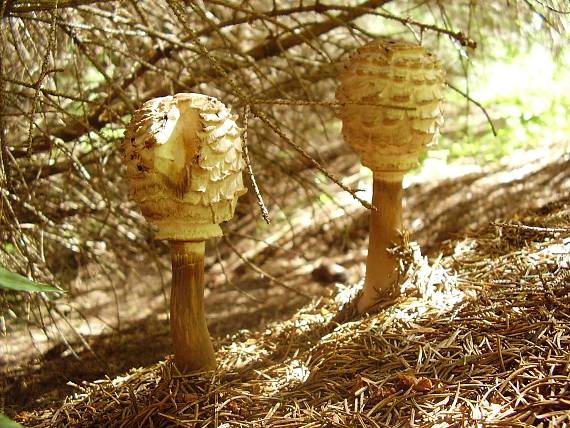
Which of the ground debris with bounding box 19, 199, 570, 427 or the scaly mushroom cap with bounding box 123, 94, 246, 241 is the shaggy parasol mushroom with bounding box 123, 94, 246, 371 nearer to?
the scaly mushroom cap with bounding box 123, 94, 246, 241

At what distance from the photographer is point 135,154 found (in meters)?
2.09

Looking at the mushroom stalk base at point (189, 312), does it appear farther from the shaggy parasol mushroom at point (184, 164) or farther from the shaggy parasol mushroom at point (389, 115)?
the shaggy parasol mushroom at point (389, 115)

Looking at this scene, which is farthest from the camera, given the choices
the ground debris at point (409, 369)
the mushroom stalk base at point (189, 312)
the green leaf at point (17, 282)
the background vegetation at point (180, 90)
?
the background vegetation at point (180, 90)

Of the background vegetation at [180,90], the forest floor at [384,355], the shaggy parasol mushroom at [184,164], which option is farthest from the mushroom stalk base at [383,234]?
the shaggy parasol mushroom at [184,164]

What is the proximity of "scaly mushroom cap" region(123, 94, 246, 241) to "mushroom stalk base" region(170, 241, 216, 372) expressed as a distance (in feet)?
0.88

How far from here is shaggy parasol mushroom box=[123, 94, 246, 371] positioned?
207 cm

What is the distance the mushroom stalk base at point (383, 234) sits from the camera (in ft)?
9.66

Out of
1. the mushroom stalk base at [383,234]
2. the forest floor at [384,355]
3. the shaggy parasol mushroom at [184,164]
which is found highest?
the shaggy parasol mushroom at [184,164]

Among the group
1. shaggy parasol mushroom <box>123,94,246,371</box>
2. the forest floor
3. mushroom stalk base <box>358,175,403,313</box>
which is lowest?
the forest floor

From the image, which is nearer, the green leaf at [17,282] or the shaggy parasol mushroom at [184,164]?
the green leaf at [17,282]

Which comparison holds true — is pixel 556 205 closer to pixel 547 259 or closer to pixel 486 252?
pixel 486 252

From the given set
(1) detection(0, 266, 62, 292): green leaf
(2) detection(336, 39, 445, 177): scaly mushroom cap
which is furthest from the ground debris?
(1) detection(0, 266, 62, 292): green leaf

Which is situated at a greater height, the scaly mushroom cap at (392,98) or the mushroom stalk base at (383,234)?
the scaly mushroom cap at (392,98)

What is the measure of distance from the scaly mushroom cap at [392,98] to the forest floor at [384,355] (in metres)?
0.61
